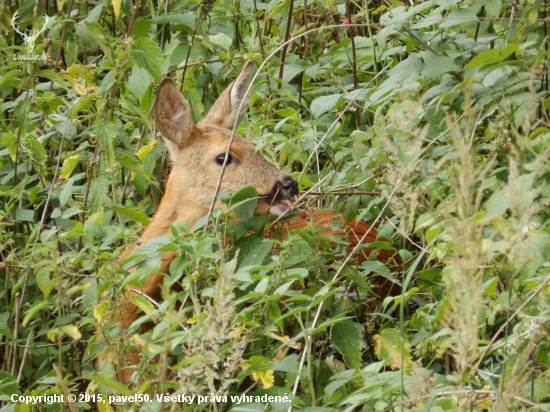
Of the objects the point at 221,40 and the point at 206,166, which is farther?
the point at 206,166

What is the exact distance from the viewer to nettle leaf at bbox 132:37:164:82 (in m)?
3.81

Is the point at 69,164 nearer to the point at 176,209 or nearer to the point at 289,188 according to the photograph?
the point at 176,209

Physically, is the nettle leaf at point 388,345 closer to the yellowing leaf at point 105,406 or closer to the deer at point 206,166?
the yellowing leaf at point 105,406

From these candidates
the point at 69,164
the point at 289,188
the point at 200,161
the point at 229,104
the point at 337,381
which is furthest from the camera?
the point at 229,104

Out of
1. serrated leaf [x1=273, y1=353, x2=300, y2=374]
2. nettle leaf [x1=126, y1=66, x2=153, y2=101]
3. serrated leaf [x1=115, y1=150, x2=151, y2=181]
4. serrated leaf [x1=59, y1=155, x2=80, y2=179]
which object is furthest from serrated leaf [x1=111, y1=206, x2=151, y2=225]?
serrated leaf [x1=273, y1=353, x2=300, y2=374]

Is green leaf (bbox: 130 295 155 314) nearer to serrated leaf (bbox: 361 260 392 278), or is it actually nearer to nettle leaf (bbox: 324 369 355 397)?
nettle leaf (bbox: 324 369 355 397)

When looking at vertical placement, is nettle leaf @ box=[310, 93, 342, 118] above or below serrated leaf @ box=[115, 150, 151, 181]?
above

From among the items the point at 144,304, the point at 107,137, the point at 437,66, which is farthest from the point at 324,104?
the point at 144,304

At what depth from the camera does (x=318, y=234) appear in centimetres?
334

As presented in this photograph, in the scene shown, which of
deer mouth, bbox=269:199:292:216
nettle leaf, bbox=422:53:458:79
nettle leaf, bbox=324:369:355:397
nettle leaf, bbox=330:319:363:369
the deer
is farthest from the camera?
the deer

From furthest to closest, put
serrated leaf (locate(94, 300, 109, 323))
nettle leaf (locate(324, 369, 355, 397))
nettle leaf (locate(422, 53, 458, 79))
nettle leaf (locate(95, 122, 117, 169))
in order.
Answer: nettle leaf (locate(95, 122, 117, 169))
nettle leaf (locate(422, 53, 458, 79))
serrated leaf (locate(94, 300, 109, 323))
nettle leaf (locate(324, 369, 355, 397))

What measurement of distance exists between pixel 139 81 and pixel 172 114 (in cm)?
91

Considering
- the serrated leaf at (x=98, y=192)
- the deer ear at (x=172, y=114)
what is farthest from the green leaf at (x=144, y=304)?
the deer ear at (x=172, y=114)

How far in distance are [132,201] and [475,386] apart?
250cm
